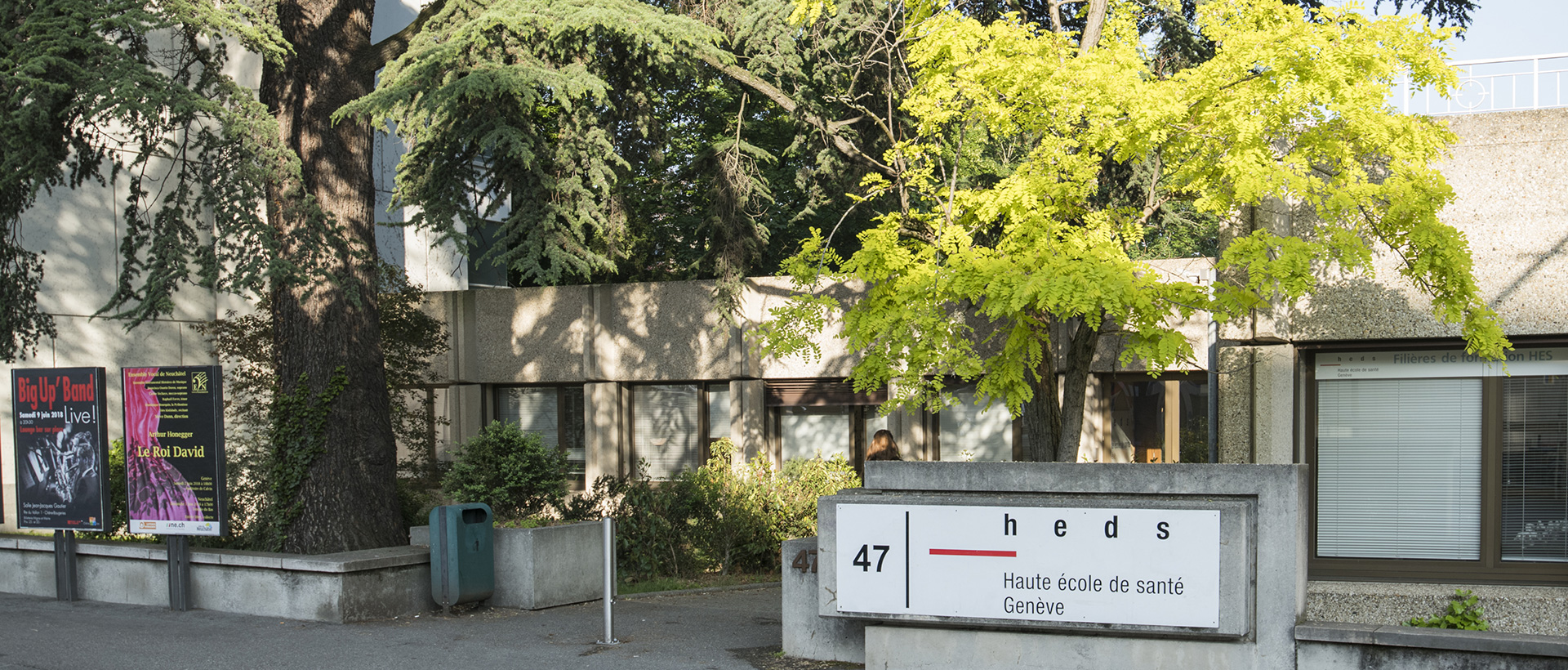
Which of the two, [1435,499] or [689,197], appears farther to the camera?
[689,197]

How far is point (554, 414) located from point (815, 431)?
484cm

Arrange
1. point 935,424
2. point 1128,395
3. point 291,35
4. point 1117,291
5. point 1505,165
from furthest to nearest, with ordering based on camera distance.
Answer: point 935,424 < point 1128,395 < point 291,35 < point 1505,165 < point 1117,291

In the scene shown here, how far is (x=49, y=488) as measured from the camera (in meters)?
12.5

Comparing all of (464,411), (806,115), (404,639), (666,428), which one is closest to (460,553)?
(404,639)

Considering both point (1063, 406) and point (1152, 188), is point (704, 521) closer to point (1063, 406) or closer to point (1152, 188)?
point (1063, 406)

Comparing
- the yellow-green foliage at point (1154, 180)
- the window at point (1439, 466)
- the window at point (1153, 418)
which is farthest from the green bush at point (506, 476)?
the window at point (1153, 418)

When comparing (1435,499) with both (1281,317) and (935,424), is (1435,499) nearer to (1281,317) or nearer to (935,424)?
(1281,317)

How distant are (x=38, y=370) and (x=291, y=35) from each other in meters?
4.23

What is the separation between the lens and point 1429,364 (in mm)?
10375

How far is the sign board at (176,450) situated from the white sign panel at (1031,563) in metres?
6.41

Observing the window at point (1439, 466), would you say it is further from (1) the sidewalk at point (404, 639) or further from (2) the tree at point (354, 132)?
(1) the sidewalk at point (404, 639)

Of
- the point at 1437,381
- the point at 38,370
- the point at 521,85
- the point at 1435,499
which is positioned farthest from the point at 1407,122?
the point at 38,370

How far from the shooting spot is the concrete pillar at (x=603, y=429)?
20406mm

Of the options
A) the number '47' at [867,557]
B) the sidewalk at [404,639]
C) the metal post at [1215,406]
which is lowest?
the sidewalk at [404,639]
